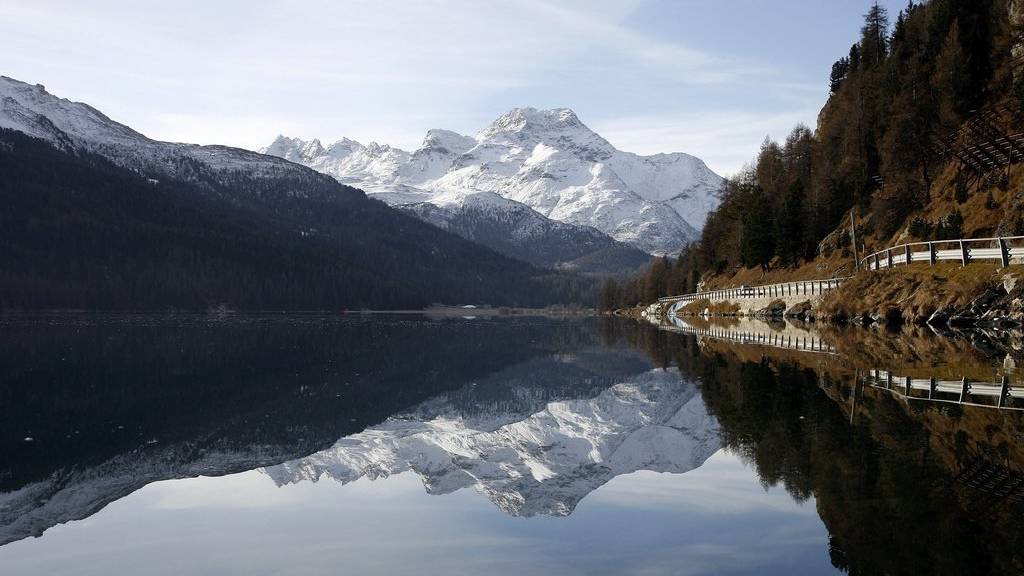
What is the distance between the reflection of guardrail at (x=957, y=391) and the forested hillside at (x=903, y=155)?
108 feet

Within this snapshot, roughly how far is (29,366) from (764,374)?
1232 inches

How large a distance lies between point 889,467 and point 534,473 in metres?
6.25

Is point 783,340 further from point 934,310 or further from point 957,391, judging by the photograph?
point 957,391

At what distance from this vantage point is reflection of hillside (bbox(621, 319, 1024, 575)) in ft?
31.2

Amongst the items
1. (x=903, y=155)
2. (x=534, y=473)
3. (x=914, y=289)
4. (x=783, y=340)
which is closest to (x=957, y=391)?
(x=534, y=473)

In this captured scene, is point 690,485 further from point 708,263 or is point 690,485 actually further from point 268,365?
point 708,263

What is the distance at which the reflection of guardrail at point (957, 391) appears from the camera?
19.1 metres

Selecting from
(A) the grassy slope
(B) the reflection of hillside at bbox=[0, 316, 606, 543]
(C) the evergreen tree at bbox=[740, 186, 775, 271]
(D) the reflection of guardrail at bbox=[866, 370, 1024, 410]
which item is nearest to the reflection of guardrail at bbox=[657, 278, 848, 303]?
(A) the grassy slope

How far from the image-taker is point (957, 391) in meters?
21.1

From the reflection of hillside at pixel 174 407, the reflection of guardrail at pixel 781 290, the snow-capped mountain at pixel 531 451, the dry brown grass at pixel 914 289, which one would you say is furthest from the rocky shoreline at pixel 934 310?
the snow-capped mountain at pixel 531 451

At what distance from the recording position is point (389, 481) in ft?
51.9

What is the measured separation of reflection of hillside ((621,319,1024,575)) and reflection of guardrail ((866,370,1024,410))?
2.31ft

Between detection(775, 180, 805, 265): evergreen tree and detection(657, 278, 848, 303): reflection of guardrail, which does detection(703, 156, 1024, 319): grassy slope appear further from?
detection(775, 180, 805, 265): evergreen tree

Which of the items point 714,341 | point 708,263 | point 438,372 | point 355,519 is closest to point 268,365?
point 438,372
